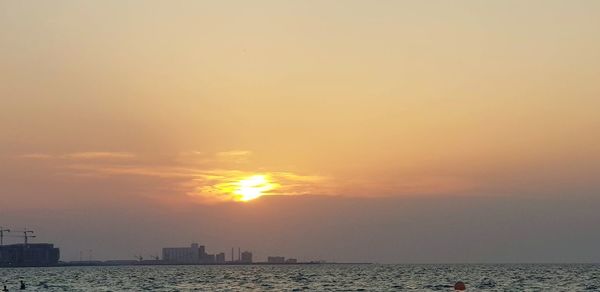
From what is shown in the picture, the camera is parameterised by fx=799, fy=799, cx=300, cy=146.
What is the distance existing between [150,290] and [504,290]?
5285cm

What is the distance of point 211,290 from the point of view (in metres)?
121

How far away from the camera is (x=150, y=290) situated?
402 ft

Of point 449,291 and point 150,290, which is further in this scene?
point 150,290

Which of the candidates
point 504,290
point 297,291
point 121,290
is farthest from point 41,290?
point 504,290

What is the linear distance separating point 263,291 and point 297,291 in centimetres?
705

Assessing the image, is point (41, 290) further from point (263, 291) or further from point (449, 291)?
point (449, 291)

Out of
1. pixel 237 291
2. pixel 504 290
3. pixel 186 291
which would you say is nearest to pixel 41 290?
pixel 186 291

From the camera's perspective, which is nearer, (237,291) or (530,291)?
(530,291)

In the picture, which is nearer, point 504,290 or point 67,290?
point 504,290

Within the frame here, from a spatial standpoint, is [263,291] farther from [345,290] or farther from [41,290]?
[41,290]

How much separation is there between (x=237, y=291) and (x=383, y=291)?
22.1 metres

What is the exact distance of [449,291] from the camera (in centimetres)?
11050

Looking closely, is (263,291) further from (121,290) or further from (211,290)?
(121,290)

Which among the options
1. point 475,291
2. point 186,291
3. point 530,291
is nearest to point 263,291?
point 186,291
